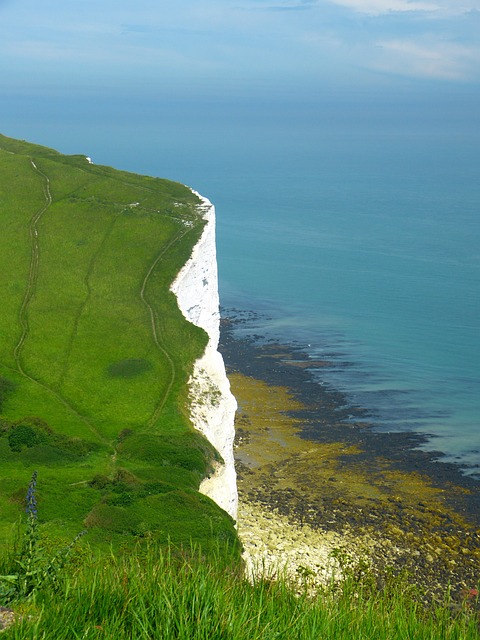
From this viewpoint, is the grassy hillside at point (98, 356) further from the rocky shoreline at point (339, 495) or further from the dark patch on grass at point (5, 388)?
the rocky shoreline at point (339, 495)

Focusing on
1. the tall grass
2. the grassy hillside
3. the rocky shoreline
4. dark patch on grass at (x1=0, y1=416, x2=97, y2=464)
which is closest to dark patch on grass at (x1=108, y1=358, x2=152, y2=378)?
the grassy hillside

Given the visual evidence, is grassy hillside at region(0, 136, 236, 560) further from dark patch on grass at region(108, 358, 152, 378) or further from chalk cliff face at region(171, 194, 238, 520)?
chalk cliff face at region(171, 194, 238, 520)

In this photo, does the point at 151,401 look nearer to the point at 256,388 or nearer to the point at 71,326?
the point at 71,326

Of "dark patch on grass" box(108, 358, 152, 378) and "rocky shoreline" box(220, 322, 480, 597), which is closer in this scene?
"rocky shoreline" box(220, 322, 480, 597)

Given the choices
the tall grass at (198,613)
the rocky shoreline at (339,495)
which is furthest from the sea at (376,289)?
the tall grass at (198,613)

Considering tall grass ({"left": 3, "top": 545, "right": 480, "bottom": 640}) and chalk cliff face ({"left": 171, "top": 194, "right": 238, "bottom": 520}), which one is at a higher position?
chalk cliff face ({"left": 171, "top": 194, "right": 238, "bottom": 520})

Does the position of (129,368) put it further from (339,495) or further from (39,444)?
(339,495)
